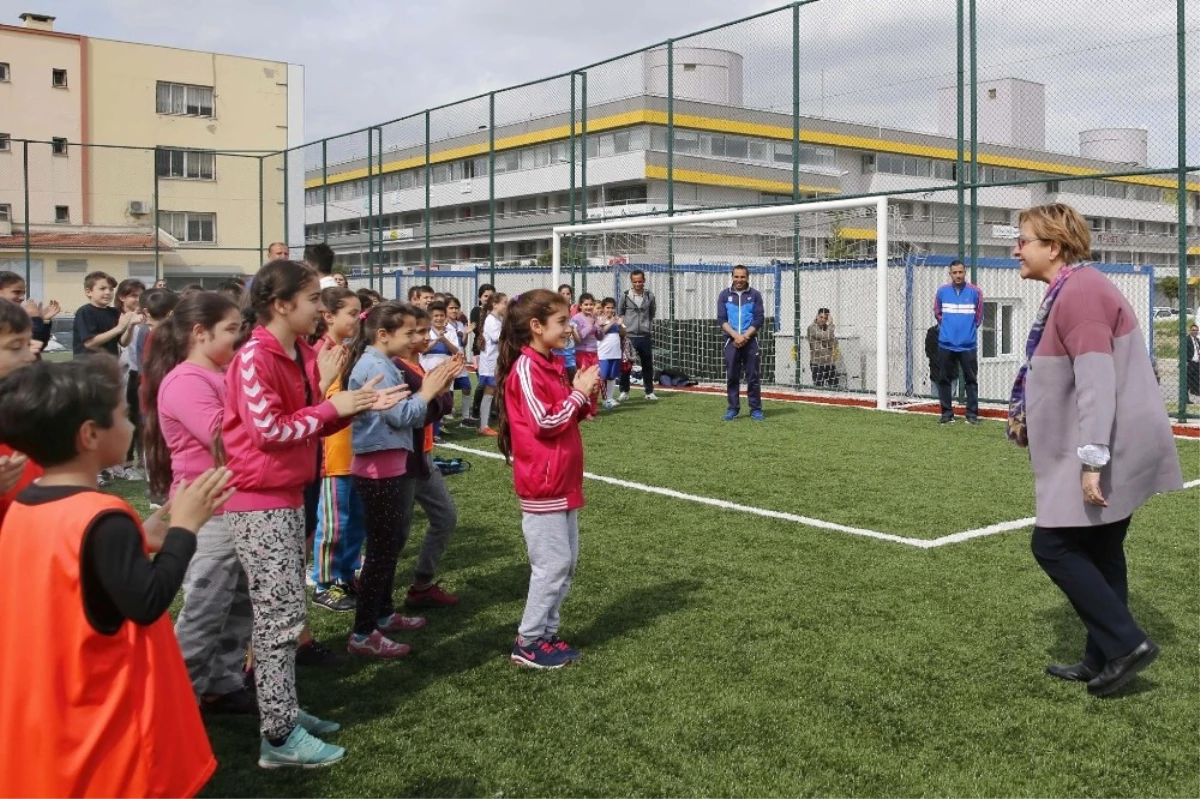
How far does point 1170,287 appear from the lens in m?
13.8

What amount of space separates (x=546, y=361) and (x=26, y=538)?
2.55m

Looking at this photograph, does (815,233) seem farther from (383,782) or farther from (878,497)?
(383,782)

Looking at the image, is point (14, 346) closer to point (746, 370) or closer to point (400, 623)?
point (400, 623)

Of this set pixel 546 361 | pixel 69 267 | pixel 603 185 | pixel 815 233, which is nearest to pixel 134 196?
pixel 69 267

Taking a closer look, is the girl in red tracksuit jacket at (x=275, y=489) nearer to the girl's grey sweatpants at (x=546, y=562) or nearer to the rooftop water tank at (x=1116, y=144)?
the girl's grey sweatpants at (x=546, y=562)

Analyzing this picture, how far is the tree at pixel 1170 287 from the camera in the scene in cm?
1330

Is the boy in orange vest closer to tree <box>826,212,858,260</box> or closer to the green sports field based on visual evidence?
the green sports field

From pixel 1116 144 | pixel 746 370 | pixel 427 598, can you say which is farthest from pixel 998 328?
pixel 427 598

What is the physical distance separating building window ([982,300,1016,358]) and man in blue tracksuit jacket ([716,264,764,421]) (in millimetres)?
6119

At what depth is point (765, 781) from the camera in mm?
3596

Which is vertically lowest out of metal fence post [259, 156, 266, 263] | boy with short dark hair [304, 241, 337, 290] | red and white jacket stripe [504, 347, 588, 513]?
red and white jacket stripe [504, 347, 588, 513]

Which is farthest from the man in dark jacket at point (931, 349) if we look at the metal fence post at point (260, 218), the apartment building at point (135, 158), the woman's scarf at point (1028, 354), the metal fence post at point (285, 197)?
the apartment building at point (135, 158)

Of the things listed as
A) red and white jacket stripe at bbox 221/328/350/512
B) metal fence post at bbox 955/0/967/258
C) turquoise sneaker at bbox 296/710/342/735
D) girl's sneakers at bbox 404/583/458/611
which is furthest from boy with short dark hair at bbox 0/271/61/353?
metal fence post at bbox 955/0/967/258

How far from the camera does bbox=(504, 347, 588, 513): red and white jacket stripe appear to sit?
4.50 m
